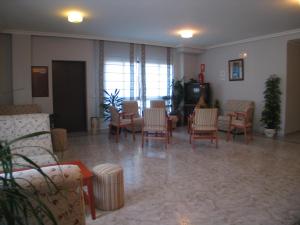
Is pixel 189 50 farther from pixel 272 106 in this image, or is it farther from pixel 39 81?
pixel 39 81

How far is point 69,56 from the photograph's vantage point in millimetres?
6957

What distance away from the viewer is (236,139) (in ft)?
20.8

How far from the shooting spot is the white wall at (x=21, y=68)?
6.29 m

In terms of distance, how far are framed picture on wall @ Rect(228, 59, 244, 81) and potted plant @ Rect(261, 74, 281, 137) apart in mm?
1096

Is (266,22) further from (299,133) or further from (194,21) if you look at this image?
(299,133)

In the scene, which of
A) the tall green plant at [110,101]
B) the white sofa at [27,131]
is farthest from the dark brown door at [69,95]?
the white sofa at [27,131]

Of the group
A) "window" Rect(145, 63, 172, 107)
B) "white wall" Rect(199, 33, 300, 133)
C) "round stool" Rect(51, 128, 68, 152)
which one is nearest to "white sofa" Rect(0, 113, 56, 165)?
"round stool" Rect(51, 128, 68, 152)

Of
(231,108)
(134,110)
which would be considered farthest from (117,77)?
(231,108)

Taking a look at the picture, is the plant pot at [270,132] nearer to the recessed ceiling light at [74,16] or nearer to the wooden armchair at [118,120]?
the wooden armchair at [118,120]

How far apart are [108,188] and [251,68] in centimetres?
606

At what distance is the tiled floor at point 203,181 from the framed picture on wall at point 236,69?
2400 millimetres

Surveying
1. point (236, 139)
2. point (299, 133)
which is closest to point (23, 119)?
point (236, 139)

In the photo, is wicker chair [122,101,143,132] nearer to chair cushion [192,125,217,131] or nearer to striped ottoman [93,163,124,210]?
chair cushion [192,125,217,131]

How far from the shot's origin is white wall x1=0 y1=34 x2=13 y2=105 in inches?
249
